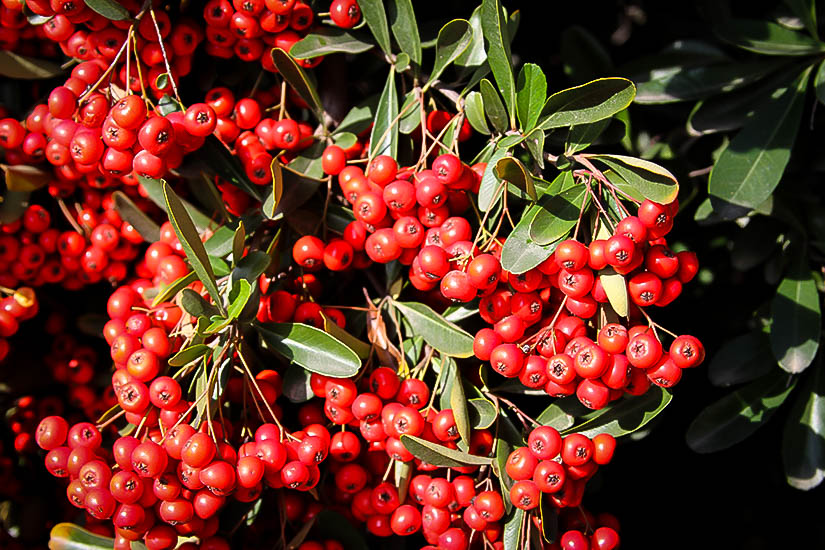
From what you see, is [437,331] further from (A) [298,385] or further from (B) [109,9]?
(B) [109,9]

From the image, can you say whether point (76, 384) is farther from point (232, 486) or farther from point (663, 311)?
point (663, 311)

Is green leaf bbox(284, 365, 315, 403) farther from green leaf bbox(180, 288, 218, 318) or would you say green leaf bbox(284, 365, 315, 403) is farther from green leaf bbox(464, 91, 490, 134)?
green leaf bbox(464, 91, 490, 134)

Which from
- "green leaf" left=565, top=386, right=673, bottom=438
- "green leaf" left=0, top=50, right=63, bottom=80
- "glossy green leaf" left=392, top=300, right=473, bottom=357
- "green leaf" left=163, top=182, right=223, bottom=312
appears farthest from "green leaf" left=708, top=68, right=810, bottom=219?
"green leaf" left=0, top=50, right=63, bottom=80

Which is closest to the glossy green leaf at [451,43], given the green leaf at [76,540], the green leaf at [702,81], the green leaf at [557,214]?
the green leaf at [557,214]

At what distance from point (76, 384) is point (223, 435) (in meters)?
0.92

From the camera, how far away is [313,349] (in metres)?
1.63

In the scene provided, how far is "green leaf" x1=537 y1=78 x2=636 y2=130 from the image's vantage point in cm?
146

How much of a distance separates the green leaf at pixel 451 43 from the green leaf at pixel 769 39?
0.99 meters

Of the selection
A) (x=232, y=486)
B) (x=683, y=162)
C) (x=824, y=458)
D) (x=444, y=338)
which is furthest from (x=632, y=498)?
(x=232, y=486)

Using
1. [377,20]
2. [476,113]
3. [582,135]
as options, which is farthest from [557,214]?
[377,20]

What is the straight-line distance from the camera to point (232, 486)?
1545mm

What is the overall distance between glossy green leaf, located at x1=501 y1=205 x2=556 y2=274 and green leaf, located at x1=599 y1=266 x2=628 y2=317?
126 mm

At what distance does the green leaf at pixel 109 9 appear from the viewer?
1.57 metres

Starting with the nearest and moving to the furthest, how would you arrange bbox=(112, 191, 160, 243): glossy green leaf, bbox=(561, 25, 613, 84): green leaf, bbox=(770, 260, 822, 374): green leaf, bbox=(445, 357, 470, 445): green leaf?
1. bbox=(445, 357, 470, 445): green leaf
2. bbox=(112, 191, 160, 243): glossy green leaf
3. bbox=(770, 260, 822, 374): green leaf
4. bbox=(561, 25, 613, 84): green leaf
